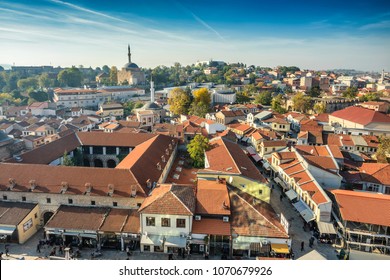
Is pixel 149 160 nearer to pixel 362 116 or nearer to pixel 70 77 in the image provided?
pixel 362 116

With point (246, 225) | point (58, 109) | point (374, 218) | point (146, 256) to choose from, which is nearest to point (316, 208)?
point (374, 218)

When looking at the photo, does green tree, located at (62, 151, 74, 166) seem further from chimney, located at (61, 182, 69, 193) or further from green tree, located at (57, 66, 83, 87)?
green tree, located at (57, 66, 83, 87)

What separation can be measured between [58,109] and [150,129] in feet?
43.9

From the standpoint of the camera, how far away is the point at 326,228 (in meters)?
8.48

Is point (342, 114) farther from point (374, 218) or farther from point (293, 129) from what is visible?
point (374, 218)

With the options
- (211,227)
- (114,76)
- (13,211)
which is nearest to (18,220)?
(13,211)

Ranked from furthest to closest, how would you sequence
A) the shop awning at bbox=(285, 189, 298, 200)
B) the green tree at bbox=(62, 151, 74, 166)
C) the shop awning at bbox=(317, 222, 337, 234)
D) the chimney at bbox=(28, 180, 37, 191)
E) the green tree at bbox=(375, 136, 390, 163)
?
1. the green tree at bbox=(375, 136, 390, 163)
2. the green tree at bbox=(62, 151, 74, 166)
3. the shop awning at bbox=(285, 189, 298, 200)
4. the chimney at bbox=(28, 180, 37, 191)
5. the shop awning at bbox=(317, 222, 337, 234)

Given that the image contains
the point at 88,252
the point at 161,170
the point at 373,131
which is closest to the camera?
the point at 88,252

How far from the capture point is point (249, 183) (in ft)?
30.5

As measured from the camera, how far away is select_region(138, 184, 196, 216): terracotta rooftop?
715 centimetres

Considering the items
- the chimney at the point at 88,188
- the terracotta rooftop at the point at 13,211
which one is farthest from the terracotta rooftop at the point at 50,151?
the chimney at the point at 88,188


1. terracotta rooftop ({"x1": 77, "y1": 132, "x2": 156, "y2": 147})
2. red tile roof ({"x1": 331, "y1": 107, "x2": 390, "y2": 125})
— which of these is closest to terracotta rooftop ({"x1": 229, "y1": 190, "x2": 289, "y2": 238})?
terracotta rooftop ({"x1": 77, "y1": 132, "x2": 156, "y2": 147})

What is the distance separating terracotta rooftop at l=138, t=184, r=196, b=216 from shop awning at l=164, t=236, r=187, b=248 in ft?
2.08

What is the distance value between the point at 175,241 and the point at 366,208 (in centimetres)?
503
